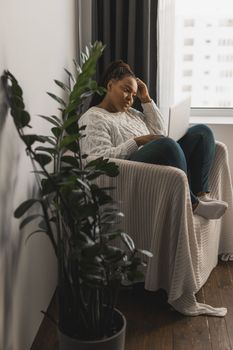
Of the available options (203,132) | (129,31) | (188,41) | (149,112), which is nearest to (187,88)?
(188,41)

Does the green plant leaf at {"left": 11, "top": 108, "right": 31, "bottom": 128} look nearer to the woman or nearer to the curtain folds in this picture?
the woman

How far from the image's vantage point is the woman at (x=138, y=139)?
215 cm

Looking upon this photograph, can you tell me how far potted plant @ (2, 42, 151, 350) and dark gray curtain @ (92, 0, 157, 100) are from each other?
3.94 feet

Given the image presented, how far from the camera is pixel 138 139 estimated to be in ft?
7.45

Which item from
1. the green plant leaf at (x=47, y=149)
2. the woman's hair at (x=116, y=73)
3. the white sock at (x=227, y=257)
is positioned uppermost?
the woman's hair at (x=116, y=73)

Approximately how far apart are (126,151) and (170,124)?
0.24m

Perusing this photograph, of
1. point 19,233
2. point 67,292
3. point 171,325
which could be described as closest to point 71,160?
point 19,233

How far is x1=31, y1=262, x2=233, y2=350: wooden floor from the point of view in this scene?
2002mm

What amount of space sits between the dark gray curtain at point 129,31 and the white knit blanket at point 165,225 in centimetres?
99

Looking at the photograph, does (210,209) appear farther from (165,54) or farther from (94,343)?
(165,54)

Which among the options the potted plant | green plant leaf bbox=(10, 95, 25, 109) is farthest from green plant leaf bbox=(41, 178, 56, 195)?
green plant leaf bbox=(10, 95, 25, 109)

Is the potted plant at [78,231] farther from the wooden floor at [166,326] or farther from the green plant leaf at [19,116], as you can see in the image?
the wooden floor at [166,326]

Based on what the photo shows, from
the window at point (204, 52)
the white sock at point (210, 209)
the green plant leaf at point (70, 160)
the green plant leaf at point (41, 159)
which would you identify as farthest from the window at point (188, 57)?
Result: the green plant leaf at point (41, 159)

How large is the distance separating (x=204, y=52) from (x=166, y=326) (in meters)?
1.90
